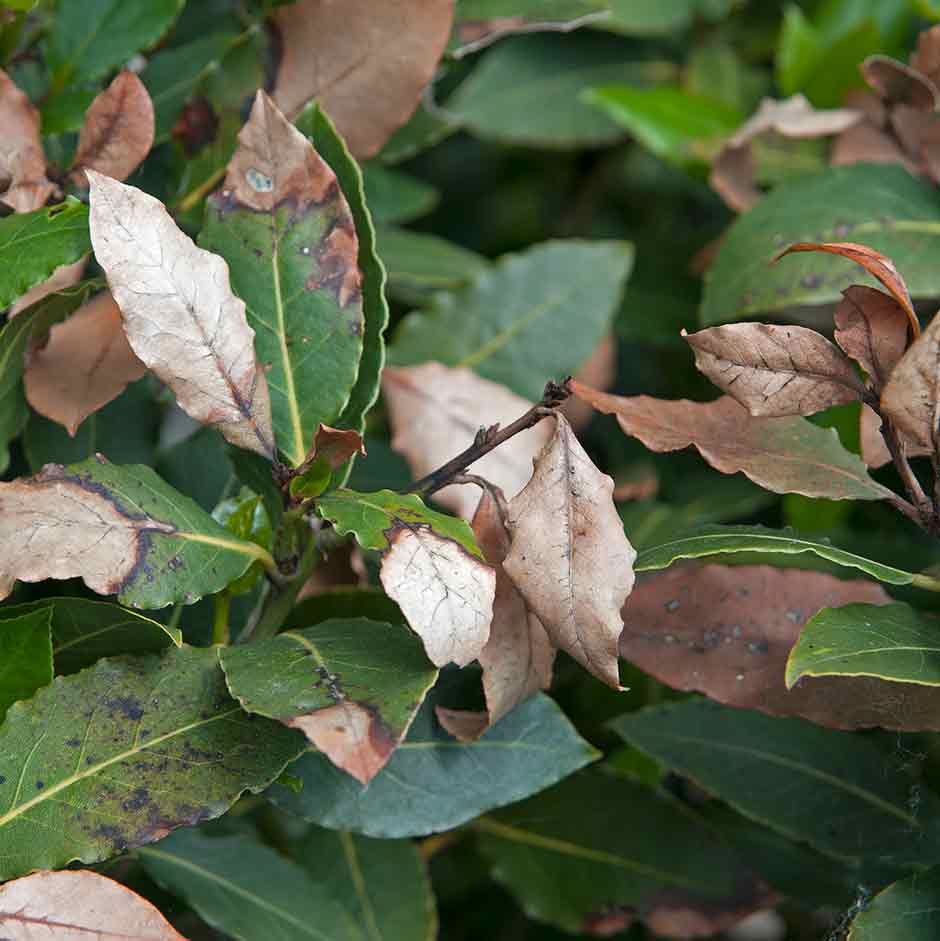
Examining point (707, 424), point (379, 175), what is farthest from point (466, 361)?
point (707, 424)

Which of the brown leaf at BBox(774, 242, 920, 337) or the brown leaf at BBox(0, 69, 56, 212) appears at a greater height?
the brown leaf at BBox(0, 69, 56, 212)

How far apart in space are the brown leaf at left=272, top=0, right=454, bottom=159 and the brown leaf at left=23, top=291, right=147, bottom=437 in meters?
0.26

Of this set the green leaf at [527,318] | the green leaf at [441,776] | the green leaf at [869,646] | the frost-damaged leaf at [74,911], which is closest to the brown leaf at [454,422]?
the green leaf at [527,318]

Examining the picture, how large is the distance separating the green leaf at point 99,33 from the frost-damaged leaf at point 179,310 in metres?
0.35

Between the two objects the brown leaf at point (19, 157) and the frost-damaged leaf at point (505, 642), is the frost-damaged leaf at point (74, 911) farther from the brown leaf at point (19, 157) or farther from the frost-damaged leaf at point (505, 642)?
the brown leaf at point (19, 157)

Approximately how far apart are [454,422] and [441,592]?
0.37 metres

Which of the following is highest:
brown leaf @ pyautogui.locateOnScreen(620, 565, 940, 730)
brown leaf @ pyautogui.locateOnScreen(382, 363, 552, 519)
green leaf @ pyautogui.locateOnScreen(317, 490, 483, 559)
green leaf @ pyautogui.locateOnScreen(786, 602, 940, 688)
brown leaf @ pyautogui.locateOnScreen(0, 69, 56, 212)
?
brown leaf @ pyautogui.locateOnScreen(0, 69, 56, 212)

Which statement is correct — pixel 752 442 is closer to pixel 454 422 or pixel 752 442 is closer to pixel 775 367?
pixel 775 367

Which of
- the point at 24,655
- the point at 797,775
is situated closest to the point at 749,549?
the point at 797,775

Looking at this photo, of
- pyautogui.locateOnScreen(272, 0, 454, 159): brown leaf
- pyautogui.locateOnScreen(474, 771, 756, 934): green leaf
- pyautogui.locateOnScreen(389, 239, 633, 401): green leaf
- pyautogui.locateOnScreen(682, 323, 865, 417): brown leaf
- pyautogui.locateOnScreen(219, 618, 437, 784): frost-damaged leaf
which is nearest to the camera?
pyautogui.locateOnScreen(219, 618, 437, 784): frost-damaged leaf

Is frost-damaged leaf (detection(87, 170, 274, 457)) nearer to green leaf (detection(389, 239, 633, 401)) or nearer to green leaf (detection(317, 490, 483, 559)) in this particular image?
green leaf (detection(317, 490, 483, 559))

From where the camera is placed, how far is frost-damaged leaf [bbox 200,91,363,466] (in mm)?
802


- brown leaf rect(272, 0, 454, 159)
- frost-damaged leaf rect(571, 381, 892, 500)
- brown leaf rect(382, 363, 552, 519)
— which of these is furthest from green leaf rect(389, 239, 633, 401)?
frost-damaged leaf rect(571, 381, 892, 500)

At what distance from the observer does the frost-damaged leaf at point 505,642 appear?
754 mm
